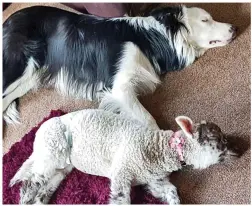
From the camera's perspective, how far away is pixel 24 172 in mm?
1851

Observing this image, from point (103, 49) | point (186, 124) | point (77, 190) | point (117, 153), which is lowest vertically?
point (77, 190)

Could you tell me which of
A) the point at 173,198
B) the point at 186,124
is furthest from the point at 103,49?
the point at 173,198

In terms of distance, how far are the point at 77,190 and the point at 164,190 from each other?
365mm

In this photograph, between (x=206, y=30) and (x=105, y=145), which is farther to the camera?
(x=206, y=30)

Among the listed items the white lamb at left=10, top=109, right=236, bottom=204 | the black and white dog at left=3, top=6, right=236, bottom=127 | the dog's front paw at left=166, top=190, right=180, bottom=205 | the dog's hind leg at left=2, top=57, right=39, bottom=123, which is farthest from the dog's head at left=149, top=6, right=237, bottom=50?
the dog's front paw at left=166, top=190, right=180, bottom=205

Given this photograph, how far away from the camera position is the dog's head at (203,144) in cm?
166

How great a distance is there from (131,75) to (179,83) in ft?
0.78

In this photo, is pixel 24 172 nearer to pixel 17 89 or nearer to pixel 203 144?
pixel 17 89

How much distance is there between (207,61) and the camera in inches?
84.9

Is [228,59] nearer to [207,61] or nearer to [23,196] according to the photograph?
[207,61]

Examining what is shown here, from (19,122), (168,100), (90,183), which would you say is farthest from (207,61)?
(19,122)

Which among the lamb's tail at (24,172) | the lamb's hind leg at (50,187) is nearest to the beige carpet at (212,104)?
the lamb's tail at (24,172)

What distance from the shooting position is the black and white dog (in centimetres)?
206

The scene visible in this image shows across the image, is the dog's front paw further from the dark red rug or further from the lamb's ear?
the lamb's ear
